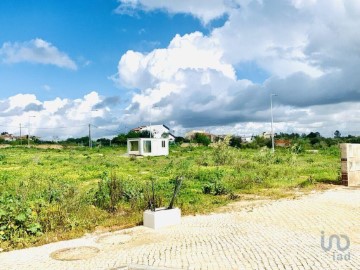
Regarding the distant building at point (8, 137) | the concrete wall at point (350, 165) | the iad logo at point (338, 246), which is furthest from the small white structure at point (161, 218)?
the distant building at point (8, 137)

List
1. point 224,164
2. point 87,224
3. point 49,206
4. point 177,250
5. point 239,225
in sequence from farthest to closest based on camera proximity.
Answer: point 224,164 < point 49,206 < point 87,224 < point 239,225 < point 177,250

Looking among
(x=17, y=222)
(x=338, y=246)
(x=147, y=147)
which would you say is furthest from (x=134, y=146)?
(x=338, y=246)

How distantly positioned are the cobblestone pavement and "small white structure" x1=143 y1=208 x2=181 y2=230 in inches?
9.1

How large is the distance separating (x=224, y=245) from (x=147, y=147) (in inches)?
1445

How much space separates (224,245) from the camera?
306 inches

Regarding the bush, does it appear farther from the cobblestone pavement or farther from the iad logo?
the iad logo

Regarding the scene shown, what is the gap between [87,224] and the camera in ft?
34.1

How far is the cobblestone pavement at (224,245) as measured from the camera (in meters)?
6.66

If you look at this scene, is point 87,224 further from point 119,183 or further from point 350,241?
point 350,241

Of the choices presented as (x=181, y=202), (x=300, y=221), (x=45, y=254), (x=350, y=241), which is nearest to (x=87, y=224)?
(x=45, y=254)

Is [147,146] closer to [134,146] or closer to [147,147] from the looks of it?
[147,147]

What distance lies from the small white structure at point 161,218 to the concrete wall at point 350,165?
32.8 ft

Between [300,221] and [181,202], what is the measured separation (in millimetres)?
4313

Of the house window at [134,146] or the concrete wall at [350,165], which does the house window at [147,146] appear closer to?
the house window at [134,146]
